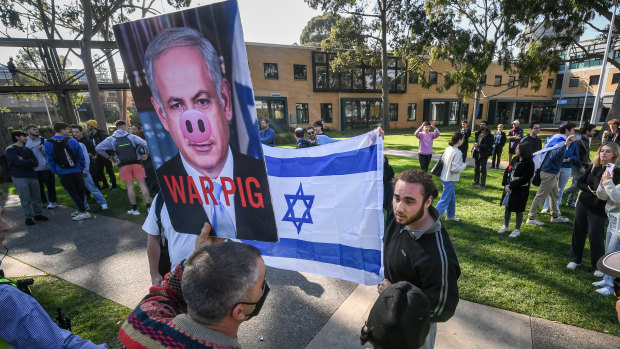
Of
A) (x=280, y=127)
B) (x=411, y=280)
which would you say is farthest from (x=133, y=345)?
(x=280, y=127)

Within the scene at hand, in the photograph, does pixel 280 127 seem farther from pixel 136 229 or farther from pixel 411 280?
pixel 411 280

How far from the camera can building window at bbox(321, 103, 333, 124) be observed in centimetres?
2937

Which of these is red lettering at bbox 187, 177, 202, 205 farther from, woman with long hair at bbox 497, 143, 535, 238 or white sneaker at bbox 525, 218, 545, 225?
white sneaker at bbox 525, 218, 545, 225

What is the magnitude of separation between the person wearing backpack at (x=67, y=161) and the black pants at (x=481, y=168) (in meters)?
10.3

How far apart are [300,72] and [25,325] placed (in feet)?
94.1


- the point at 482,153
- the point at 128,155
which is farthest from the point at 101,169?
the point at 482,153

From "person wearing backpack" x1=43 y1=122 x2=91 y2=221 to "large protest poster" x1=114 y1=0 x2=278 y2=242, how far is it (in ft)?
20.6

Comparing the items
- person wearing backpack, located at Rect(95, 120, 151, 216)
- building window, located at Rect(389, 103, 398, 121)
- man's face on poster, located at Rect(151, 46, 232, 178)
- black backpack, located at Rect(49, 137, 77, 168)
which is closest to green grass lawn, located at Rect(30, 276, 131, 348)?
man's face on poster, located at Rect(151, 46, 232, 178)

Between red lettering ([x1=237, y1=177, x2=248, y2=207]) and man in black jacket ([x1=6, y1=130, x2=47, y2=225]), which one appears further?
man in black jacket ([x1=6, y1=130, x2=47, y2=225])

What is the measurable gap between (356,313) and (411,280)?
5.29 ft

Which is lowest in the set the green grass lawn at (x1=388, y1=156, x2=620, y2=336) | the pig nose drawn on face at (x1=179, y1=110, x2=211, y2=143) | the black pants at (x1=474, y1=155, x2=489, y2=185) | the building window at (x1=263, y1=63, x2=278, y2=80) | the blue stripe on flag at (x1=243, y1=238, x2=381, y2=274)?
the green grass lawn at (x1=388, y1=156, x2=620, y2=336)

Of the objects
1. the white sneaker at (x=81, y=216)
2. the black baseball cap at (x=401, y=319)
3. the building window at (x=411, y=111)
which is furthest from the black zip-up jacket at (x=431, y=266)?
the building window at (x=411, y=111)

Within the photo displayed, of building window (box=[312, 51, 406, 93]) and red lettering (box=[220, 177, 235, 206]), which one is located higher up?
building window (box=[312, 51, 406, 93])

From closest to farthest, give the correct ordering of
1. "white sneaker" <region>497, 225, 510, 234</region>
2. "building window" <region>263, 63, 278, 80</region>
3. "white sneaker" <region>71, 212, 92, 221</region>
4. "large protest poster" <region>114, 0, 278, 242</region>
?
1. "large protest poster" <region>114, 0, 278, 242</region>
2. "white sneaker" <region>497, 225, 510, 234</region>
3. "white sneaker" <region>71, 212, 92, 221</region>
4. "building window" <region>263, 63, 278, 80</region>
